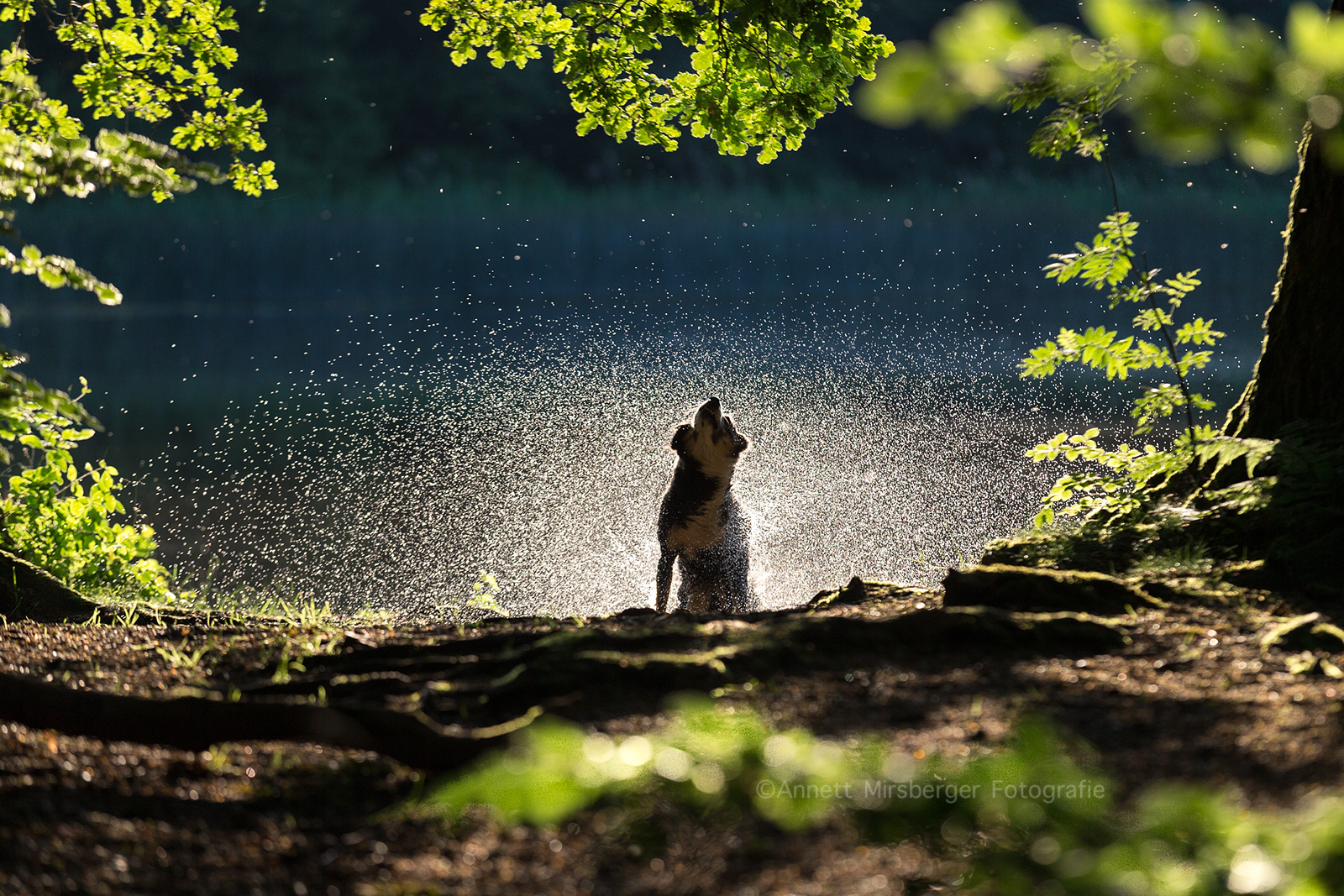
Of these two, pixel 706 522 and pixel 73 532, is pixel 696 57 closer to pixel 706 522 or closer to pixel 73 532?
pixel 706 522

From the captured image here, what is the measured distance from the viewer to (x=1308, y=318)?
450 cm

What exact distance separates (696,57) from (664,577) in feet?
12.2

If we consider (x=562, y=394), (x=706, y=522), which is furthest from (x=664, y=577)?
(x=562, y=394)

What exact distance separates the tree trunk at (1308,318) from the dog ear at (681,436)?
358 cm

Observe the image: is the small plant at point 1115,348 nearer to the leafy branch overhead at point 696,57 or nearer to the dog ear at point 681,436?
the leafy branch overhead at point 696,57

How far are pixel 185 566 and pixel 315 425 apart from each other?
799 centimetres

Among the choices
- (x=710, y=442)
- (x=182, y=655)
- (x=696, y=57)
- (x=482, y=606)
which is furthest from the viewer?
(x=482, y=606)

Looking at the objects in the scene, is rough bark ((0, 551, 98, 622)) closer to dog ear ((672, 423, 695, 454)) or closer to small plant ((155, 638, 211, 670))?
small plant ((155, 638, 211, 670))

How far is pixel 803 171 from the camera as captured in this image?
49625 millimetres

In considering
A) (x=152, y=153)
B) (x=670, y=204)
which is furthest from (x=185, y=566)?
(x=670, y=204)

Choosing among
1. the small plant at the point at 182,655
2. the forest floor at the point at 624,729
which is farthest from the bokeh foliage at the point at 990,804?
the small plant at the point at 182,655

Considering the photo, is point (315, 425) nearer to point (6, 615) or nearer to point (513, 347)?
point (513, 347)

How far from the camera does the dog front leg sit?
732cm

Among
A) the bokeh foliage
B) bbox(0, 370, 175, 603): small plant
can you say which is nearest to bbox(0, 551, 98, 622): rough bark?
bbox(0, 370, 175, 603): small plant
